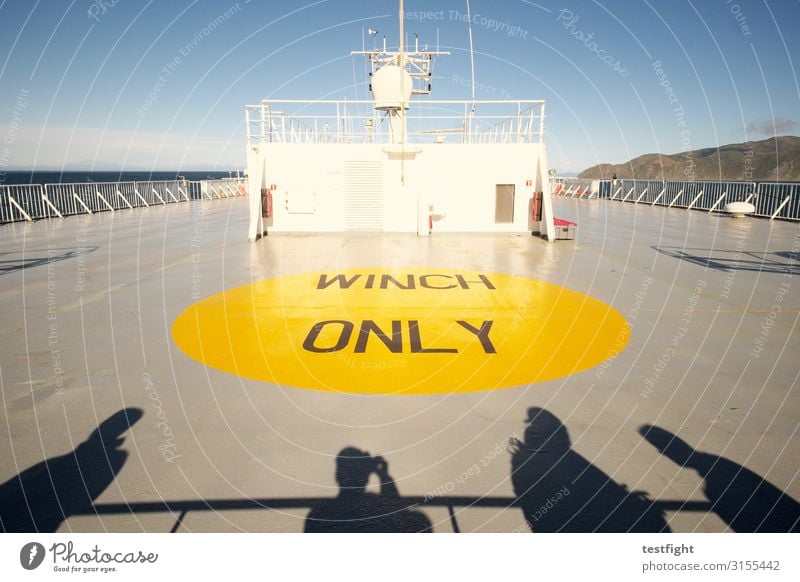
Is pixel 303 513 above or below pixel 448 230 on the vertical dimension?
below

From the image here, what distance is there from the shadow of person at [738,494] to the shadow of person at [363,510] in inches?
90.6

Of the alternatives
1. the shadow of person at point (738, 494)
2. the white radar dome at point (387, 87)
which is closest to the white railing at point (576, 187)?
the white radar dome at point (387, 87)

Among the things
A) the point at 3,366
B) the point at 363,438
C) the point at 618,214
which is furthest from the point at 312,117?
the point at 618,214

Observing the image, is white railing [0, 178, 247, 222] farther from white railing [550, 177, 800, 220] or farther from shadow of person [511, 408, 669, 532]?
white railing [550, 177, 800, 220]

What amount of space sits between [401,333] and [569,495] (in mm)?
4046

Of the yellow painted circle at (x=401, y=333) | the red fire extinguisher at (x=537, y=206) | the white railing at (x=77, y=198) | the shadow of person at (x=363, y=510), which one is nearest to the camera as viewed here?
the shadow of person at (x=363, y=510)

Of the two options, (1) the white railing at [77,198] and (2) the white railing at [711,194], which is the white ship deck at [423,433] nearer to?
(1) the white railing at [77,198]

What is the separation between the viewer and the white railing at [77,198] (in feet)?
70.3

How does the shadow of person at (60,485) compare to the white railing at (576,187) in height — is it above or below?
below

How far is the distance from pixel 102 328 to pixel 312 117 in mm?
12825

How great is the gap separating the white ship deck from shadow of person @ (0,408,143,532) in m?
0.02

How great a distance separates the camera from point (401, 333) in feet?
23.6

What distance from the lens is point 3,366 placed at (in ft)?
19.2

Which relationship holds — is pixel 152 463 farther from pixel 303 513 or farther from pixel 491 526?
pixel 491 526
